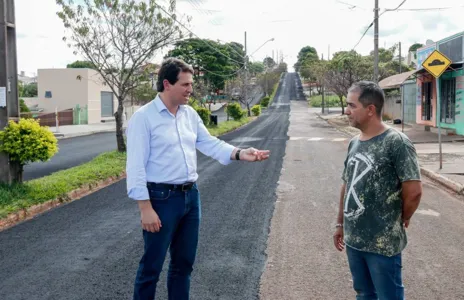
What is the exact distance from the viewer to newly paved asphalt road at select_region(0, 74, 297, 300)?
445 cm

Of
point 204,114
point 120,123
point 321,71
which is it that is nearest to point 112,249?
point 120,123

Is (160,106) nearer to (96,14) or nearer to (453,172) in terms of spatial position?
(453,172)

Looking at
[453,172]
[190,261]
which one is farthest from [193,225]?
[453,172]

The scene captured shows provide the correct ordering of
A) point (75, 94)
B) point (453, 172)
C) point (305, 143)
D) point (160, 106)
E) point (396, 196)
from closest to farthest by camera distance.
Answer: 1. point (396, 196)
2. point (160, 106)
3. point (453, 172)
4. point (305, 143)
5. point (75, 94)

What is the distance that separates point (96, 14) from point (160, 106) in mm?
12253

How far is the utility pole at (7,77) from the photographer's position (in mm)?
8398

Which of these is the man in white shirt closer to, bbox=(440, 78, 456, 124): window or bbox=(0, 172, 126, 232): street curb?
bbox=(0, 172, 126, 232): street curb

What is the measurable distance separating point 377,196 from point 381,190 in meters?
0.04

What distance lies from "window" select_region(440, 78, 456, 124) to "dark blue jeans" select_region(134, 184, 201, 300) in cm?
2015

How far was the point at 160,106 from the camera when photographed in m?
3.44

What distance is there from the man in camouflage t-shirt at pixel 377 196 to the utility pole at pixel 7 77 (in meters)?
7.03

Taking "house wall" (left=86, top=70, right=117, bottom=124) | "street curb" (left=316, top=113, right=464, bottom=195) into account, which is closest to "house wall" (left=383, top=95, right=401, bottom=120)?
"house wall" (left=86, top=70, right=117, bottom=124)

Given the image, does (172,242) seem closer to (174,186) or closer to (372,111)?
(174,186)

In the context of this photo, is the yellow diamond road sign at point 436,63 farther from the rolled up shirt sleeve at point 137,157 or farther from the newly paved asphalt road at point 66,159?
the rolled up shirt sleeve at point 137,157
